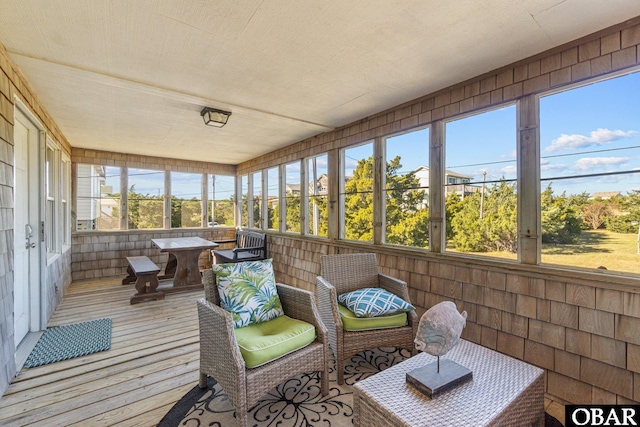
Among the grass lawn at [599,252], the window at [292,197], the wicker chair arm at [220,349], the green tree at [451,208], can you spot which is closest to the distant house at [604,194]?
the grass lawn at [599,252]

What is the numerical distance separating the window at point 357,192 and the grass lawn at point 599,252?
190 centimetres

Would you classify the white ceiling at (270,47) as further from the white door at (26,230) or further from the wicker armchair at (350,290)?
the wicker armchair at (350,290)

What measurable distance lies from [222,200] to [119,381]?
5.33 m

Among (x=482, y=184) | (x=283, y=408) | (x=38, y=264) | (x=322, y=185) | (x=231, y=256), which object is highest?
(x=322, y=185)

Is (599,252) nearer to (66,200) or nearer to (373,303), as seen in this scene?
(373,303)

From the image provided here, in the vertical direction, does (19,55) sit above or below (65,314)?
above

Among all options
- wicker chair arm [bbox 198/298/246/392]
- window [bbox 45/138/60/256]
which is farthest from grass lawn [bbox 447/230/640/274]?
window [bbox 45/138/60/256]

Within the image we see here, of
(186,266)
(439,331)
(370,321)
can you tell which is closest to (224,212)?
(186,266)

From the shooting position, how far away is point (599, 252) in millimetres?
2049

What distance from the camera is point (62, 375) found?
2379mm

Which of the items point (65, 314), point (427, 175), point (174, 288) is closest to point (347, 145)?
point (427, 175)

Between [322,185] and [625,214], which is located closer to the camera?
[625,214]

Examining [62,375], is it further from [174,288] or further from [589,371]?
[589,371]

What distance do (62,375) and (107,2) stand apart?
281cm
